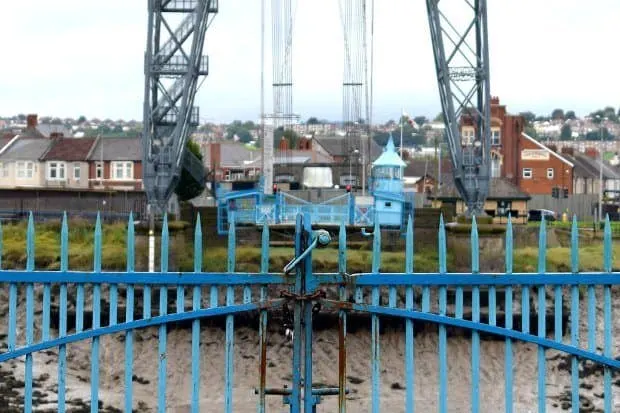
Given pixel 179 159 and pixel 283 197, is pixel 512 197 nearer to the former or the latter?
pixel 283 197

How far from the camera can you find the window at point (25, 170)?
6894 centimetres

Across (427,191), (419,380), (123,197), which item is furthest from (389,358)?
(427,191)

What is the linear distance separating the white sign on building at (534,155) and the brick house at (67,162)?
74.6 feet

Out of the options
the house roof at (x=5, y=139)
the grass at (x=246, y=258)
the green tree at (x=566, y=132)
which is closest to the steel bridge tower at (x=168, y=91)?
the grass at (x=246, y=258)

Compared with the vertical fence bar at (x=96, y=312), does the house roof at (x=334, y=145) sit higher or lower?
higher

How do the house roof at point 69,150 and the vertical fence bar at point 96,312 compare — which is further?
the house roof at point 69,150

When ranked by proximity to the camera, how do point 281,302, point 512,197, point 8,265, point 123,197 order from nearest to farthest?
point 281,302 → point 8,265 → point 123,197 → point 512,197

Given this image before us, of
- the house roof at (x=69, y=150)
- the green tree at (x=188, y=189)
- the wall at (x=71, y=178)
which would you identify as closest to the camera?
the green tree at (x=188, y=189)

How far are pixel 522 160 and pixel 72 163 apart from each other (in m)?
23.5

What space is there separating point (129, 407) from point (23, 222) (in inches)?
1191

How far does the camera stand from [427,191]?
72.0m

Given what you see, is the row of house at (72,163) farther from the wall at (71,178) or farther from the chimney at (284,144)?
the chimney at (284,144)

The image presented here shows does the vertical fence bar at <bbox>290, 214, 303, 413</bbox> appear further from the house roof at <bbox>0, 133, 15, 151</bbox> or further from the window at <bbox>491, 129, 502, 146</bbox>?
the house roof at <bbox>0, 133, 15, 151</bbox>

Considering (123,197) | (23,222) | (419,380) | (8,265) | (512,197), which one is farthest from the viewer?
(512,197)
